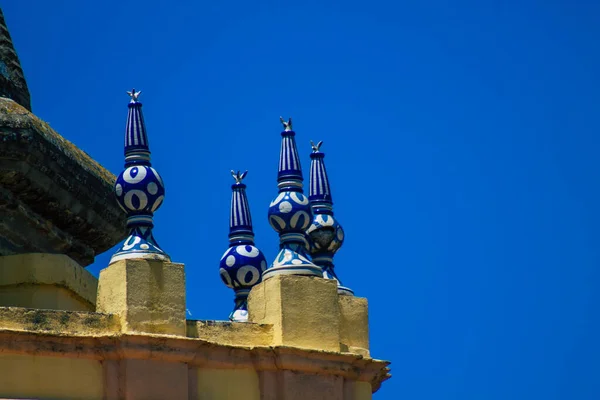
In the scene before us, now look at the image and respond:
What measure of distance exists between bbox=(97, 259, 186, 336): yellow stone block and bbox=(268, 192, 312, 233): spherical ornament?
1.30 metres

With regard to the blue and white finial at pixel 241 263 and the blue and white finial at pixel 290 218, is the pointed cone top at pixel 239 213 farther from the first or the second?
the blue and white finial at pixel 290 218

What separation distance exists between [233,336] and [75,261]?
2.36 m

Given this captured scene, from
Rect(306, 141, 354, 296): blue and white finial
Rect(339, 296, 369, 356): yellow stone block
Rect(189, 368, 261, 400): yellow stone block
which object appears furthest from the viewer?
Rect(306, 141, 354, 296): blue and white finial

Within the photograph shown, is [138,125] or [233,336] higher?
[138,125]

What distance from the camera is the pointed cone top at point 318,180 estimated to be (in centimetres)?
2095

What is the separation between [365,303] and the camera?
2023 centimetres

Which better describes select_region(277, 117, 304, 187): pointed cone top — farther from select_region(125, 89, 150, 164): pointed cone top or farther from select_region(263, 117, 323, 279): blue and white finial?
select_region(125, 89, 150, 164): pointed cone top

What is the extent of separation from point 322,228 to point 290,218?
3.92 ft

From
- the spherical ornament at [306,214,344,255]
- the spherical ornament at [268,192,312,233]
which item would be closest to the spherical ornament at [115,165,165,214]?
the spherical ornament at [268,192,312,233]

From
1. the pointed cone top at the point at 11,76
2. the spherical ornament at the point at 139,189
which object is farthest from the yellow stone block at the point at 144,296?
the pointed cone top at the point at 11,76

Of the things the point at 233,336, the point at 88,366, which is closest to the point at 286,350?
the point at 233,336

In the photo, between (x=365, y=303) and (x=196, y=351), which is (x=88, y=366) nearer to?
(x=196, y=351)

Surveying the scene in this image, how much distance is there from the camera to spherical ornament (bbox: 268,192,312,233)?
19609 millimetres

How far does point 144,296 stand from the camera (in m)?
18.7
